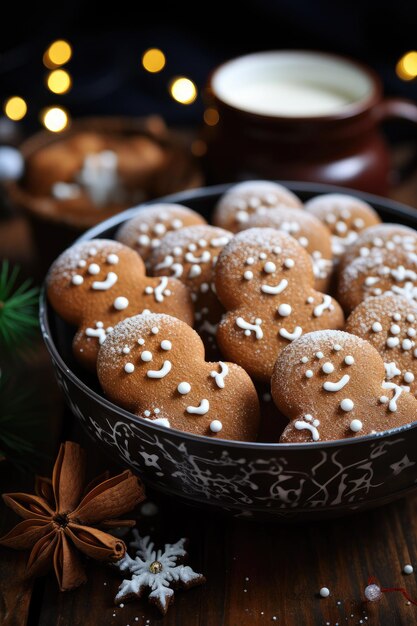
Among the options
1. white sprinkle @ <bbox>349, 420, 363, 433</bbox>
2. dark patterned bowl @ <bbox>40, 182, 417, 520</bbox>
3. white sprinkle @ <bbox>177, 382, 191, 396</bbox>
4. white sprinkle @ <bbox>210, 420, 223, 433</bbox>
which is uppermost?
white sprinkle @ <bbox>177, 382, 191, 396</bbox>

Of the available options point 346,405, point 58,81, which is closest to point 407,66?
point 58,81

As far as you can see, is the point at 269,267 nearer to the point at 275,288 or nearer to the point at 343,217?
the point at 275,288

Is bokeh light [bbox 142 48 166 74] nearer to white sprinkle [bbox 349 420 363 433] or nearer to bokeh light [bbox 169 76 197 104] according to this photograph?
bokeh light [bbox 169 76 197 104]

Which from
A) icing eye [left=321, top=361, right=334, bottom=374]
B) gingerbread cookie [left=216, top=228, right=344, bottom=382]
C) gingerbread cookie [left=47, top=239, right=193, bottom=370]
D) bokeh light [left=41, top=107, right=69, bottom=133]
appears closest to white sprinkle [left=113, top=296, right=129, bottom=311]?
gingerbread cookie [left=47, top=239, right=193, bottom=370]

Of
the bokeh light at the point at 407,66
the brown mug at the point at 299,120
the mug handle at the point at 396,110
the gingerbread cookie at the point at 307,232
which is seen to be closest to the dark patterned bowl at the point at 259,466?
the gingerbread cookie at the point at 307,232

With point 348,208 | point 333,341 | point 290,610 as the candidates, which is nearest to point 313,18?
point 348,208

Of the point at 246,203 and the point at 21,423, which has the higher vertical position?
the point at 246,203

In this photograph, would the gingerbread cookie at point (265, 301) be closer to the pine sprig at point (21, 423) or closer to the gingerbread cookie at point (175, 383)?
the gingerbread cookie at point (175, 383)

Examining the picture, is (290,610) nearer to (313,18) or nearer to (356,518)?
(356,518)
